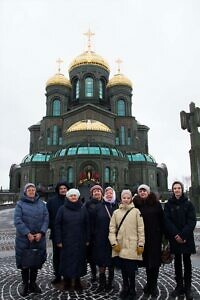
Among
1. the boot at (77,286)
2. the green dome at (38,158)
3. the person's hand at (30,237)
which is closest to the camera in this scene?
the person's hand at (30,237)

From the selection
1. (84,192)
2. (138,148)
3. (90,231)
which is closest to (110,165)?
(84,192)

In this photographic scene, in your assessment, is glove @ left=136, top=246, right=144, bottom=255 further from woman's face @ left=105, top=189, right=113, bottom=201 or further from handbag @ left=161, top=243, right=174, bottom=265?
woman's face @ left=105, top=189, right=113, bottom=201

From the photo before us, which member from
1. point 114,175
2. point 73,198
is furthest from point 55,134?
point 73,198

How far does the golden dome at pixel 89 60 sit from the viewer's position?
171 feet

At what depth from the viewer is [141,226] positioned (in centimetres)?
518

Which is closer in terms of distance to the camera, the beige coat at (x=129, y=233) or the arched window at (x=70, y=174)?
the beige coat at (x=129, y=233)

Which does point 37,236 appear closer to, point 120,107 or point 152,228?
point 152,228

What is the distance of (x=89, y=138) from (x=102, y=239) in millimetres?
35476

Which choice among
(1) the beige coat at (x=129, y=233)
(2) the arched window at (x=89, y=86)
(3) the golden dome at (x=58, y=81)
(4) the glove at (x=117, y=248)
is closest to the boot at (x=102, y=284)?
(1) the beige coat at (x=129, y=233)

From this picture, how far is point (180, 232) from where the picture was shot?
5.36m

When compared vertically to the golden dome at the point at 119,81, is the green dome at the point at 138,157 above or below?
below

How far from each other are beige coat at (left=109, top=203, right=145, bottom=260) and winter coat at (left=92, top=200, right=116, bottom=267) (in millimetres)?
484

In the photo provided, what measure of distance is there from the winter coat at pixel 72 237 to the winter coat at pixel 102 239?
210mm

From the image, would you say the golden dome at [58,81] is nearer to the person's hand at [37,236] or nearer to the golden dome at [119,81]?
the golden dome at [119,81]
